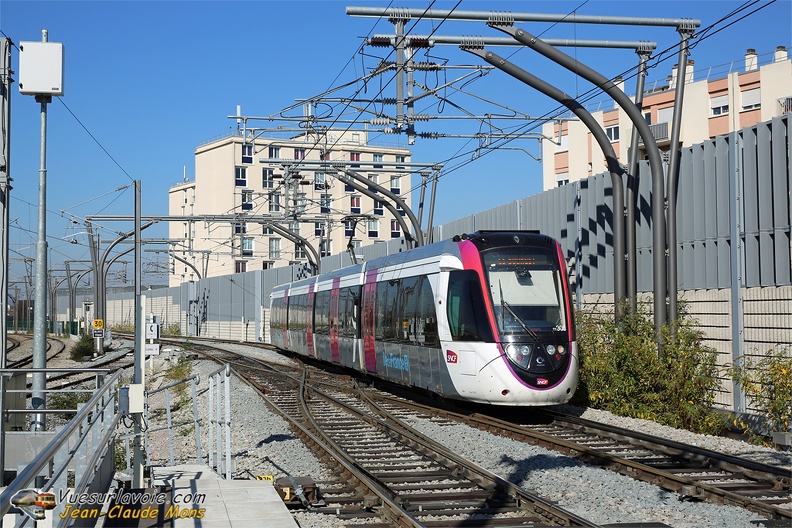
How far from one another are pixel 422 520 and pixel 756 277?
9518mm

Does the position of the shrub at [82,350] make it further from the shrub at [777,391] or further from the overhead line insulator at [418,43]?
the shrub at [777,391]

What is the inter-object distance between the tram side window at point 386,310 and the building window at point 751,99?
3131 centimetres

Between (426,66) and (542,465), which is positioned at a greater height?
(426,66)

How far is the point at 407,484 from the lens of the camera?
1067 centimetres

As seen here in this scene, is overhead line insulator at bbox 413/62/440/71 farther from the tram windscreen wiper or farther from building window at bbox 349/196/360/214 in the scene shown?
building window at bbox 349/196/360/214

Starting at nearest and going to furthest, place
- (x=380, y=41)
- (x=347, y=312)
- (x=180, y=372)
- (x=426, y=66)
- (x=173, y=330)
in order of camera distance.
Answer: (x=380, y=41), (x=426, y=66), (x=347, y=312), (x=180, y=372), (x=173, y=330)

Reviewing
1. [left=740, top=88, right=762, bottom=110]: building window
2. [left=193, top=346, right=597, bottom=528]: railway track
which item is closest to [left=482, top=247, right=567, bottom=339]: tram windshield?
[left=193, top=346, right=597, bottom=528]: railway track

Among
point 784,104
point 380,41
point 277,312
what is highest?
point 784,104

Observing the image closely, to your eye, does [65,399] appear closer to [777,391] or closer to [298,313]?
[298,313]

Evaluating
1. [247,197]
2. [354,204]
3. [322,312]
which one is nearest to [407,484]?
[322,312]

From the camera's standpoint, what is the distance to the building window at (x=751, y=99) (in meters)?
46.3

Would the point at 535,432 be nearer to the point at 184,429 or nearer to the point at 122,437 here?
the point at 122,437

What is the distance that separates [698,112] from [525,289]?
37.1m

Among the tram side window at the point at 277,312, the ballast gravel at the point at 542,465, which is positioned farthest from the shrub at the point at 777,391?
the tram side window at the point at 277,312
